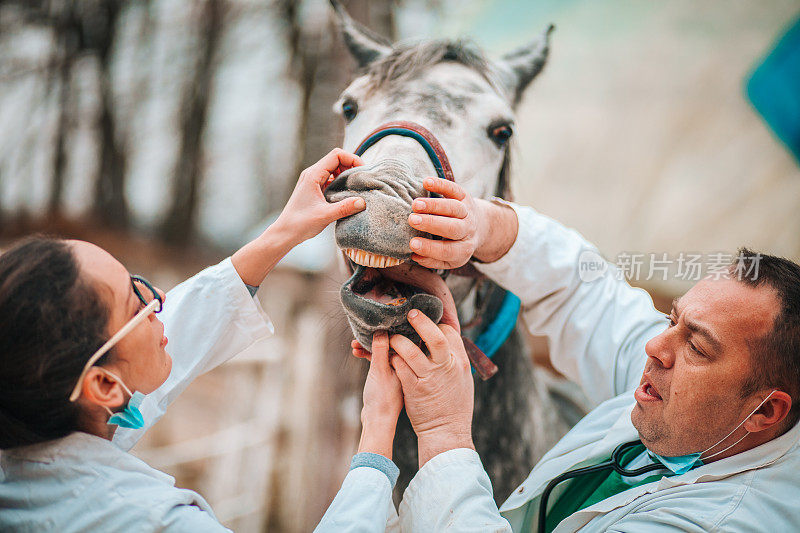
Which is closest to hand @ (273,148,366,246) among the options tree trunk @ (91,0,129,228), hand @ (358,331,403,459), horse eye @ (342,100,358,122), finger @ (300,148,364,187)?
finger @ (300,148,364,187)

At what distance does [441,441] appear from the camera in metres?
1.19

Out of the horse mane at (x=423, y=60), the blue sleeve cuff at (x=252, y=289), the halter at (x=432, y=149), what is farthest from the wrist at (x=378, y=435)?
the horse mane at (x=423, y=60)

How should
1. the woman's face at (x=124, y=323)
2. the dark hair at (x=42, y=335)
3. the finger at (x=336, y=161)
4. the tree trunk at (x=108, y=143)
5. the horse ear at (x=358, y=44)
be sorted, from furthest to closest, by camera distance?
the tree trunk at (x=108, y=143)
the horse ear at (x=358, y=44)
the finger at (x=336, y=161)
the woman's face at (x=124, y=323)
the dark hair at (x=42, y=335)

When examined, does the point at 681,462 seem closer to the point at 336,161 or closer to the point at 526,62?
the point at 336,161

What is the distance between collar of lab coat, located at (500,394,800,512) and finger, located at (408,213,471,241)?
0.78 m

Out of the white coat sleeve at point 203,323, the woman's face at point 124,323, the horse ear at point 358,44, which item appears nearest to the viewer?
the woman's face at point 124,323

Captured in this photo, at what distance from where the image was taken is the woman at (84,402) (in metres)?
0.93

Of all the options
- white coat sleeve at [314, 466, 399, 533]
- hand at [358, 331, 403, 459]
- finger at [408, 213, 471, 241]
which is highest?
finger at [408, 213, 471, 241]

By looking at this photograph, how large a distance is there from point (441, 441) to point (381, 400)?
0.56 ft

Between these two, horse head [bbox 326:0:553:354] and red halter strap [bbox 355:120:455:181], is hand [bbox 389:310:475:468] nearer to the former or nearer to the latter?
horse head [bbox 326:0:553:354]

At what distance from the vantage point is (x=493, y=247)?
1.52 metres

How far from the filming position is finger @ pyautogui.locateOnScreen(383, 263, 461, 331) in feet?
4.26

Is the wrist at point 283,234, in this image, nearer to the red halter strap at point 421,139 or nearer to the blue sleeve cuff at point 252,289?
the blue sleeve cuff at point 252,289

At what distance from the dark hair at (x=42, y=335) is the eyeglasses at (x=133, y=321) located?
0.06 ft
